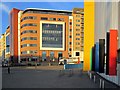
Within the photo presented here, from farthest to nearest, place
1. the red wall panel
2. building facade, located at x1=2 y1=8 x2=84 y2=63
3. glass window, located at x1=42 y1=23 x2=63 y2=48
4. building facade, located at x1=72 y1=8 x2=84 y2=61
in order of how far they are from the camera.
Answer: building facade, located at x1=72 y1=8 x2=84 y2=61 → glass window, located at x1=42 y1=23 x2=63 y2=48 → building facade, located at x1=2 y1=8 x2=84 y2=63 → the red wall panel

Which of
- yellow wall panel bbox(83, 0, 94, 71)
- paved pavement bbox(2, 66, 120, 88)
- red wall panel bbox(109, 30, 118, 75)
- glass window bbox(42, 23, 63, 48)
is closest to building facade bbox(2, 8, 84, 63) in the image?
glass window bbox(42, 23, 63, 48)

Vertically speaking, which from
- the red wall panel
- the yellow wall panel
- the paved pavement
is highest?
the yellow wall panel

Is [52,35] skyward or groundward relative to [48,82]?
skyward

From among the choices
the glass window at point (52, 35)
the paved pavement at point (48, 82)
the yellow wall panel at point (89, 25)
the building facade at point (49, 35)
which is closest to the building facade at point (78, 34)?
the building facade at point (49, 35)

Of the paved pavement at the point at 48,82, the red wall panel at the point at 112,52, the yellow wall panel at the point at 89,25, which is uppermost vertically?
the yellow wall panel at the point at 89,25

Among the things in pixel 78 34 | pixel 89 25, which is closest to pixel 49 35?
pixel 78 34

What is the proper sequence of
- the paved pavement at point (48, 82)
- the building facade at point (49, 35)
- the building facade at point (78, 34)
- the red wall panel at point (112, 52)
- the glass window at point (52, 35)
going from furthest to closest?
the building facade at point (78, 34) → the glass window at point (52, 35) → the building facade at point (49, 35) → the paved pavement at point (48, 82) → the red wall panel at point (112, 52)

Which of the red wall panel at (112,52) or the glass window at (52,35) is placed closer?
the red wall panel at (112,52)

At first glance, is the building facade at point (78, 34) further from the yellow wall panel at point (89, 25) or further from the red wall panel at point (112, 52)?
the red wall panel at point (112, 52)

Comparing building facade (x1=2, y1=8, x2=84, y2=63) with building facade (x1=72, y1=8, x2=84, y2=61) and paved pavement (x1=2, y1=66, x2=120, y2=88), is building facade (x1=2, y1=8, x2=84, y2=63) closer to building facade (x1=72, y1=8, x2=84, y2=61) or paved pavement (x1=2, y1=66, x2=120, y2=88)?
building facade (x1=72, y1=8, x2=84, y2=61)

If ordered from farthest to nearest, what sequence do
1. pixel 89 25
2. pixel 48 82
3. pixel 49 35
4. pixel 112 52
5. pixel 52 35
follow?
pixel 49 35
pixel 52 35
pixel 89 25
pixel 48 82
pixel 112 52

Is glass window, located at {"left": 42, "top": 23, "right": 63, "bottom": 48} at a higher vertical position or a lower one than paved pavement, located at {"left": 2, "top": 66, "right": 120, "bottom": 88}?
higher

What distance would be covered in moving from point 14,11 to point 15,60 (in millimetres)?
22709

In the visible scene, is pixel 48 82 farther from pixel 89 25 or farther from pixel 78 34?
pixel 78 34
